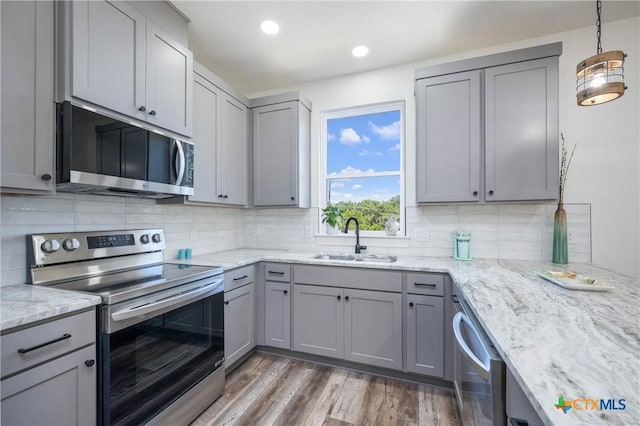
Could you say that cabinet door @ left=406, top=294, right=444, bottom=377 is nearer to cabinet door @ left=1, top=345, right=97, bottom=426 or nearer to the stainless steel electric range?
the stainless steel electric range

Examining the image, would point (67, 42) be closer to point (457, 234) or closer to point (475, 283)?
point (475, 283)

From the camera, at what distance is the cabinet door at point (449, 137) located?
2.31 metres

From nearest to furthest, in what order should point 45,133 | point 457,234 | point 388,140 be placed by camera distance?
1. point 45,133
2. point 457,234
3. point 388,140

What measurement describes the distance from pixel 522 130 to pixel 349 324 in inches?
80.9

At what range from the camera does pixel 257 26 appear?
7.51ft

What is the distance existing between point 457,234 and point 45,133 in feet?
9.29

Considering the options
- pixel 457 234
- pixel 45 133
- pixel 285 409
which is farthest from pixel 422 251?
pixel 45 133

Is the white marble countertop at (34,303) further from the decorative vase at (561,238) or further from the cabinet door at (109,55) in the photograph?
the decorative vase at (561,238)

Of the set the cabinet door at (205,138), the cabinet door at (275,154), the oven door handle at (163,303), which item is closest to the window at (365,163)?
the cabinet door at (275,154)

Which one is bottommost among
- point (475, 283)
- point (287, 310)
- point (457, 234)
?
point (287, 310)

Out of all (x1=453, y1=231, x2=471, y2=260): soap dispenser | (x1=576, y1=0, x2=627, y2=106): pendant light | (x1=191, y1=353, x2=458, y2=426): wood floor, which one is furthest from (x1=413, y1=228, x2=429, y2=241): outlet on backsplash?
(x1=576, y1=0, x2=627, y2=106): pendant light

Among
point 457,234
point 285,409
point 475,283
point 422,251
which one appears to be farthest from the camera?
point 422,251

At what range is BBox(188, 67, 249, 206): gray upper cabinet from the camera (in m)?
2.36

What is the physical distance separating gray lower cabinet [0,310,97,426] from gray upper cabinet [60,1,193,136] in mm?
1121
